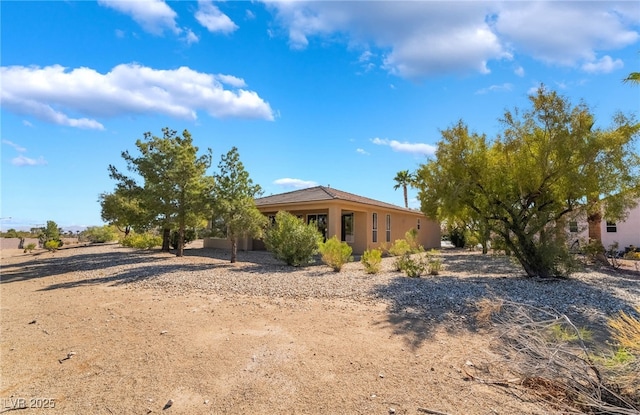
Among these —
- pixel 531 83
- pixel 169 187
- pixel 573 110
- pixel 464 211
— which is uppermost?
pixel 531 83

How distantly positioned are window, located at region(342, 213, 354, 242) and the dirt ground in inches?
552

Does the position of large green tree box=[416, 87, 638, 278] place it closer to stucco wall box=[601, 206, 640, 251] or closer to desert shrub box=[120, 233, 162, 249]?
stucco wall box=[601, 206, 640, 251]

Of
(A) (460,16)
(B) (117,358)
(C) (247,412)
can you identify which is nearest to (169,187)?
(B) (117,358)

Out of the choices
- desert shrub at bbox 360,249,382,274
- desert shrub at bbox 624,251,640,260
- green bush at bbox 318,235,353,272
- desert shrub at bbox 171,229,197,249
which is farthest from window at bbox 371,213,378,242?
desert shrub at bbox 624,251,640,260

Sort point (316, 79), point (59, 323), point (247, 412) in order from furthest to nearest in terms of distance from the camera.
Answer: point (316, 79) < point (59, 323) < point (247, 412)

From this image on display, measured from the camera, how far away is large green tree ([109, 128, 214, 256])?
613 inches

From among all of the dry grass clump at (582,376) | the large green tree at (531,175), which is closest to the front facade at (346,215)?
the large green tree at (531,175)

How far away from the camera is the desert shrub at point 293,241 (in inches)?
549

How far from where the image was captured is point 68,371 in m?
4.54

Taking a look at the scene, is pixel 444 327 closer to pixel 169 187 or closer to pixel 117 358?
pixel 117 358

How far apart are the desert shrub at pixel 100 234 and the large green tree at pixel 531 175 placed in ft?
102

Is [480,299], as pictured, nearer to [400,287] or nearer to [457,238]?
[400,287]

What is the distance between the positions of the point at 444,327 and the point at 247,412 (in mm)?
3857

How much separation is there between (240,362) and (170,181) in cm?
1290
